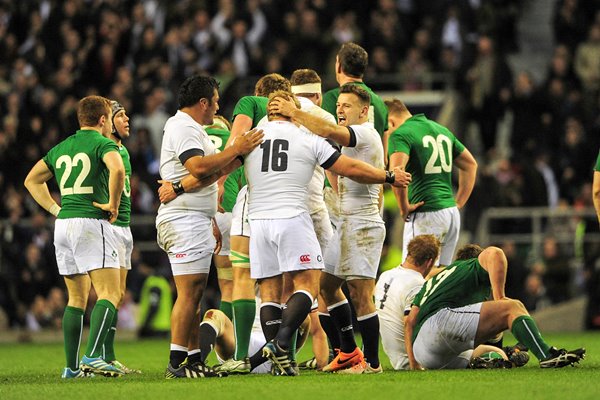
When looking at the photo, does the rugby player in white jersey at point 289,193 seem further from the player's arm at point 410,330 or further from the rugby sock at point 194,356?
the player's arm at point 410,330

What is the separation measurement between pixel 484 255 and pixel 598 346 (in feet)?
15.6

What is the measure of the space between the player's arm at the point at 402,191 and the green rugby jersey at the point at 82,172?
271 cm

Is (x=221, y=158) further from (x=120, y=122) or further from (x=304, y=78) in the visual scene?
(x=120, y=122)

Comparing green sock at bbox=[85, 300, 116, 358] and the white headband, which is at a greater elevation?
the white headband

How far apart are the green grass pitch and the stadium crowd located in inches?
351

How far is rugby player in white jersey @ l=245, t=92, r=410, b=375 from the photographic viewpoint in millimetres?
11305

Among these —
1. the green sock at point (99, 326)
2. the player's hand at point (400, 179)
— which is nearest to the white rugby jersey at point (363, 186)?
the player's hand at point (400, 179)

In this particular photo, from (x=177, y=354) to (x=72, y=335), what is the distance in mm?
1184

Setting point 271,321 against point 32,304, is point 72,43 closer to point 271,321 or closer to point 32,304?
point 32,304

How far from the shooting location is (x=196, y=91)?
1157 cm

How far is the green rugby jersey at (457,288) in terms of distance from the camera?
475 inches

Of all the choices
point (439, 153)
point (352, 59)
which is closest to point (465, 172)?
point (439, 153)

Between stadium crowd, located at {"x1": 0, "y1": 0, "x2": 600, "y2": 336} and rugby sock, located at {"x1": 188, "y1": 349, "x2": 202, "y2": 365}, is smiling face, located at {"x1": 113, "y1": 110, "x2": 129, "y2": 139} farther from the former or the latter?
stadium crowd, located at {"x1": 0, "y1": 0, "x2": 600, "y2": 336}

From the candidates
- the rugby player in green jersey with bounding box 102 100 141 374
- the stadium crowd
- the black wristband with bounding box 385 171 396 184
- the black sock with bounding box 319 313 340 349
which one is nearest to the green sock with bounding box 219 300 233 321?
the rugby player in green jersey with bounding box 102 100 141 374
